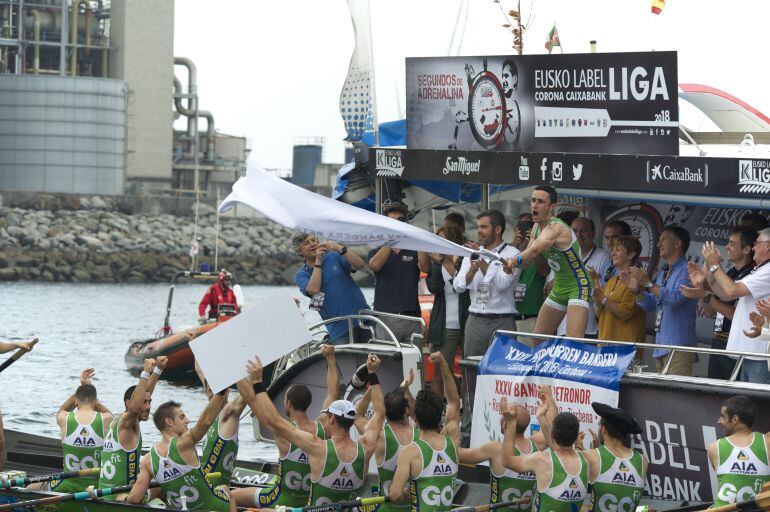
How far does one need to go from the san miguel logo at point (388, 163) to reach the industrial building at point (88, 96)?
251ft

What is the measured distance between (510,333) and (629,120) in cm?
204

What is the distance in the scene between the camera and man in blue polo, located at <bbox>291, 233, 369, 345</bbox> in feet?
44.4

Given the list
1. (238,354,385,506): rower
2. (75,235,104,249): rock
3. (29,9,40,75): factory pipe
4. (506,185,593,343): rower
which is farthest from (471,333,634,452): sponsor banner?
(29,9,40,75): factory pipe

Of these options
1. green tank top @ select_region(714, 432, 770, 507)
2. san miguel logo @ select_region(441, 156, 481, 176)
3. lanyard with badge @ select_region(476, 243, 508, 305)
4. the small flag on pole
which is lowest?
green tank top @ select_region(714, 432, 770, 507)

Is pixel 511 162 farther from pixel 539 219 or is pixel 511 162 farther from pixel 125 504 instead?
pixel 125 504

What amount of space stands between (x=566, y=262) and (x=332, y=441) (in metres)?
2.41

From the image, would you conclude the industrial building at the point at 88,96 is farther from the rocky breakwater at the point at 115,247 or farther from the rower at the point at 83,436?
the rower at the point at 83,436

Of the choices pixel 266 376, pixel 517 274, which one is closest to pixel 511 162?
pixel 517 274

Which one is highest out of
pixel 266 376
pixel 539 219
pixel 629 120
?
pixel 629 120

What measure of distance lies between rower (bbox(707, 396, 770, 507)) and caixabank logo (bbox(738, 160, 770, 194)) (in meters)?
1.65

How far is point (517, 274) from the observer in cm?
1182

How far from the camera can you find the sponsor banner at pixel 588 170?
10.1m

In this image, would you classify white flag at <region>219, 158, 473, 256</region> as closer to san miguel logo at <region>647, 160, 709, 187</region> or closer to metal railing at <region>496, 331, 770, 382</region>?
metal railing at <region>496, 331, 770, 382</region>

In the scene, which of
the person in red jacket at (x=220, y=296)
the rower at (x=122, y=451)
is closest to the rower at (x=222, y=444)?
the rower at (x=122, y=451)
